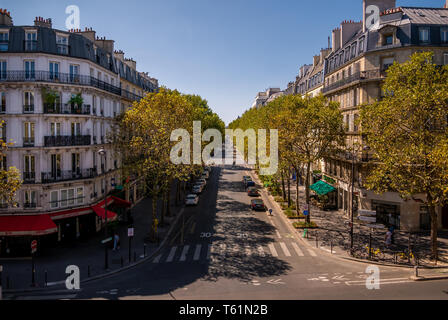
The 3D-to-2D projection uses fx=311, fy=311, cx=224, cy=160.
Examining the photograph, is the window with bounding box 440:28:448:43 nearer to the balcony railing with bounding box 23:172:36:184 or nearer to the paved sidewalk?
the paved sidewalk

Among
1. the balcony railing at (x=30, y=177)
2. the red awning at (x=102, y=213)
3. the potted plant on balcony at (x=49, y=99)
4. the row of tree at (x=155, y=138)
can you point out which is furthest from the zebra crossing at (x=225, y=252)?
the potted plant on balcony at (x=49, y=99)

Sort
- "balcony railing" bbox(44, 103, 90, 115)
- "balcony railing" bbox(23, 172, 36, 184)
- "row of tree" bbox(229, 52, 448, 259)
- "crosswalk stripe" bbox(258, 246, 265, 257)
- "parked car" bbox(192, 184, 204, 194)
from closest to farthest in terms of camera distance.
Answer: "row of tree" bbox(229, 52, 448, 259) → "crosswalk stripe" bbox(258, 246, 265, 257) → "balcony railing" bbox(23, 172, 36, 184) → "balcony railing" bbox(44, 103, 90, 115) → "parked car" bbox(192, 184, 204, 194)

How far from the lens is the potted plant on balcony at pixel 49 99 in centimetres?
2561

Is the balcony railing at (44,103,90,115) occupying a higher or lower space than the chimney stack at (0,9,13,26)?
lower

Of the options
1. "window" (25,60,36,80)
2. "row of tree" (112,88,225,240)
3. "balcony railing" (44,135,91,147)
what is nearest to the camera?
"window" (25,60,36,80)

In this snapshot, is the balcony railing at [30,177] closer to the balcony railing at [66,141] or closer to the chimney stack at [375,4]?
the balcony railing at [66,141]

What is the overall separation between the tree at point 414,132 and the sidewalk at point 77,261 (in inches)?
733

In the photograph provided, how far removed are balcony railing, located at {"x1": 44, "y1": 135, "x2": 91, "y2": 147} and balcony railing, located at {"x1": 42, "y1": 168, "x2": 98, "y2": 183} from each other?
2316 mm

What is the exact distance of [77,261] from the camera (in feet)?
73.9

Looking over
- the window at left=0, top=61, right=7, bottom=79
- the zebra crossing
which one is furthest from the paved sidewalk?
the window at left=0, top=61, right=7, bottom=79

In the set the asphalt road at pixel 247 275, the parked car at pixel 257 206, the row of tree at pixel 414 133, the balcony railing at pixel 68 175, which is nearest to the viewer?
the asphalt road at pixel 247 275

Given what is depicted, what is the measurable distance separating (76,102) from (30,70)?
4.12m

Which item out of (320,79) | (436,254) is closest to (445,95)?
(436,254)

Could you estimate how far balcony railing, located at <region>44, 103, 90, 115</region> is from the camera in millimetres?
25906
